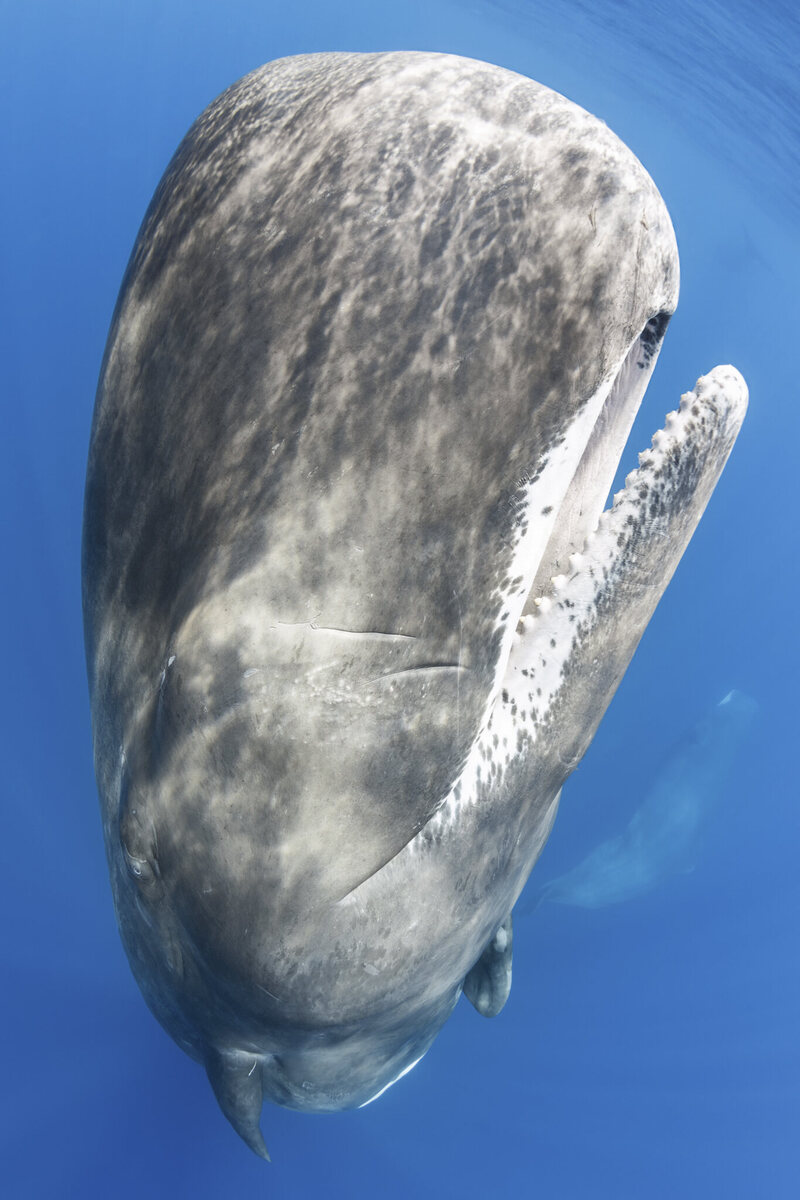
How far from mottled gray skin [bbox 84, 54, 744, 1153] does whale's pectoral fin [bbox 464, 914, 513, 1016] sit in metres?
2.12

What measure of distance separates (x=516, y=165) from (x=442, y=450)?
627 millimetres

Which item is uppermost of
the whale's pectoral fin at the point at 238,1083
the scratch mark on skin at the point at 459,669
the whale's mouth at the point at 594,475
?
the whale's mouth at the point at 594,475

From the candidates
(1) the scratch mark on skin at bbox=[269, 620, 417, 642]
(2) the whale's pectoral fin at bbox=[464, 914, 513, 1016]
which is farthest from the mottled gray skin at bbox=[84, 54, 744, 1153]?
(2) the whale's pectoral fin at bbox=[464, 914, 513, 1016]

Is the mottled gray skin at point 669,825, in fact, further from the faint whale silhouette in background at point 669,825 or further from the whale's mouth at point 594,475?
the whale's mouth at point 594,475

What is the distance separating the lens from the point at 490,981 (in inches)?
Result: 176

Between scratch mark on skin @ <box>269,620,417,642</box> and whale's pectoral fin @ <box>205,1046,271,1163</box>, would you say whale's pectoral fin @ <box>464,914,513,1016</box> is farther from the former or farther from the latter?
scratch mark on skin @ <box>269,620,417,642</box>

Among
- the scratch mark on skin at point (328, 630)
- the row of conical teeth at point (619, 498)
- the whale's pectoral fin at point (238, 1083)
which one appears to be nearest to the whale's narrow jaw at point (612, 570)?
the row of conical teeth at point (619, 498)

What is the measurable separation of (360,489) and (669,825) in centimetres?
1131

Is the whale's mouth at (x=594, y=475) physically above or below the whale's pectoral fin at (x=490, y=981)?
above

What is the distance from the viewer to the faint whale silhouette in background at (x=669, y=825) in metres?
11.6

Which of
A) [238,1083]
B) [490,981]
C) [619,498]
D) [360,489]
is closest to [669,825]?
[490,981]

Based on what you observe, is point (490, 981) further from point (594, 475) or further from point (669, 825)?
point (669, 825)

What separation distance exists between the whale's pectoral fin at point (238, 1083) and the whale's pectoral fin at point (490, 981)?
1528 mm

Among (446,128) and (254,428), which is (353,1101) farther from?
(446,128)
